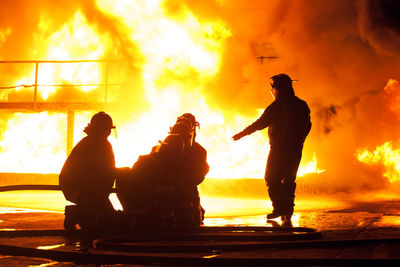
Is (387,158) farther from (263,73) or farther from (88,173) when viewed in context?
(88,173)

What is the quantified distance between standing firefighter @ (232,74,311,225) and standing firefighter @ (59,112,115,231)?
1968 millimetres

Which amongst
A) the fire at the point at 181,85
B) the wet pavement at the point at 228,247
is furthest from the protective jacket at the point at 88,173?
the fire at the point at 181,85

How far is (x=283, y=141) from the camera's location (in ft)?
24.5

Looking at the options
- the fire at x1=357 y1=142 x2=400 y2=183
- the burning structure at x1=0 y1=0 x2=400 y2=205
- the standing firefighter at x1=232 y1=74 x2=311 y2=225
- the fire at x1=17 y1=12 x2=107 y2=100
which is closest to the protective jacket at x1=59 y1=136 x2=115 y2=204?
the standing firefighter at x1=232 y1=74 x2=311 y2=225

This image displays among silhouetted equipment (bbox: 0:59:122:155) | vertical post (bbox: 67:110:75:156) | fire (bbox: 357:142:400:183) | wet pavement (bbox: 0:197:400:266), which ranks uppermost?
silhouetted equipment (bbox: 0:59:122:155)

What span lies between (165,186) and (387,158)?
844cm

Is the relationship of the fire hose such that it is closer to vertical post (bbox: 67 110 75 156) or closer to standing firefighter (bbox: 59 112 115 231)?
standing firefighter (bbox: 59 112 115 231)

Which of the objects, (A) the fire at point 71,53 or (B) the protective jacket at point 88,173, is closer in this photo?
(B) the protective jacket at point 88,173

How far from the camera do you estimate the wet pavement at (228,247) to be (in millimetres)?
4148

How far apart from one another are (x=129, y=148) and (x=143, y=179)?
370 inches

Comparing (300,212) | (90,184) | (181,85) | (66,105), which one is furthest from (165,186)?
(66,105)

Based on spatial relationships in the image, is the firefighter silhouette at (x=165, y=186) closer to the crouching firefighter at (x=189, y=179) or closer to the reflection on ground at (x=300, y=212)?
the crouching firefighter at (x=189, y=179)

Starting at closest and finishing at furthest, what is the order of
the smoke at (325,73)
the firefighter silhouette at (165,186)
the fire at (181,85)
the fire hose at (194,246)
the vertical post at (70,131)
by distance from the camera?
the fire hose at (194,246)
the firefighter silhouette at (165,186)
the smoke at (325,73)
the fire at (181,85)
the vertical post at (70,131)

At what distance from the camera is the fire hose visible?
162 inches
